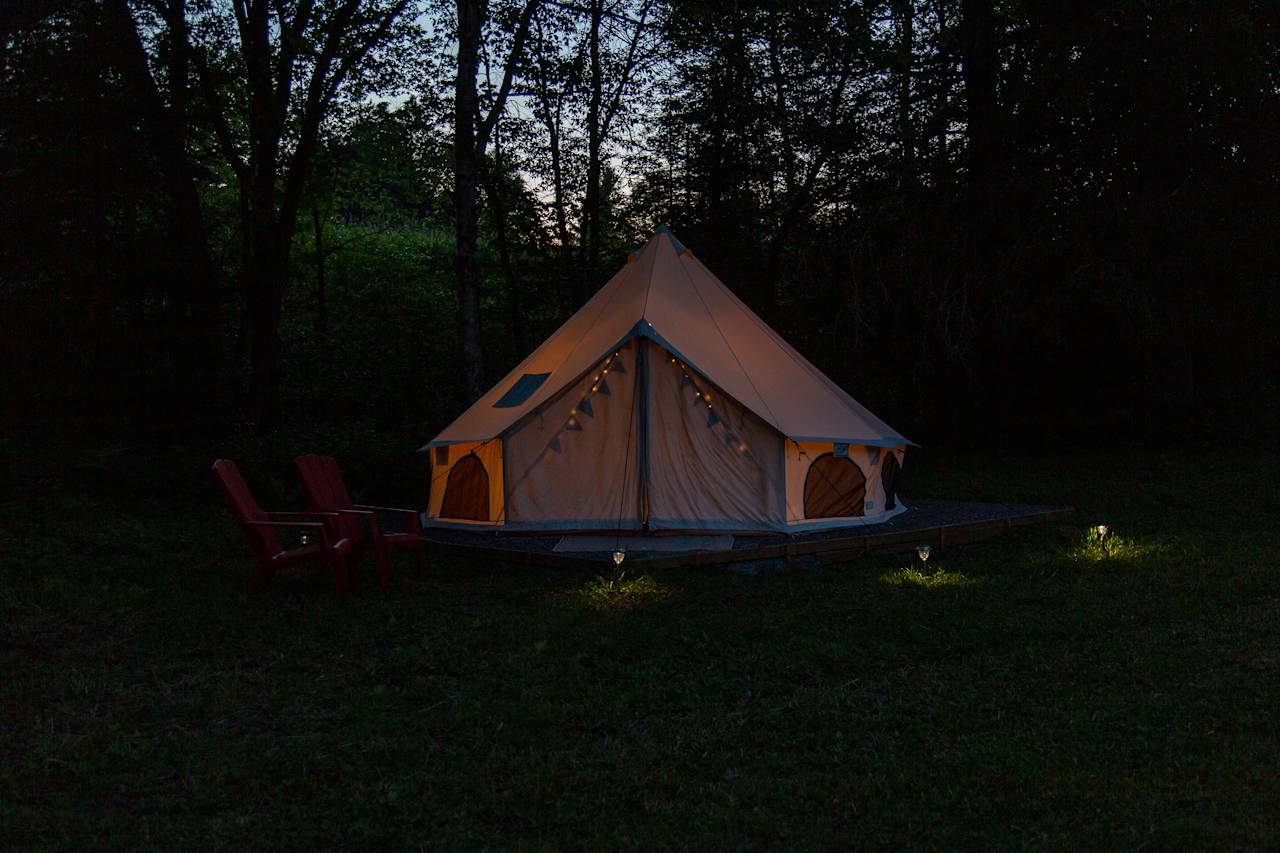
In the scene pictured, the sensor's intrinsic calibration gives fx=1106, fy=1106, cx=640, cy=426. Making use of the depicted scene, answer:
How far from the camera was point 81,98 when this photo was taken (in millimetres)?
11773

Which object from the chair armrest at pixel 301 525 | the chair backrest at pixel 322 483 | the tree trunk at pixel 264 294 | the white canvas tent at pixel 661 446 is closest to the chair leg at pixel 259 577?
the chair armrest at pixel 301 525

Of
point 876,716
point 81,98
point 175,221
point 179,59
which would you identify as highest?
point 179,59

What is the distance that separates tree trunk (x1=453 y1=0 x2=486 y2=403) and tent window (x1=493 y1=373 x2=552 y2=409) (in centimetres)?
256

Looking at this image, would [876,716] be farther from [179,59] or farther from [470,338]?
[179,59]

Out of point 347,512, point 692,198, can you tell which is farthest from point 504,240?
point 347,512

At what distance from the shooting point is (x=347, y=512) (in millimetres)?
7875

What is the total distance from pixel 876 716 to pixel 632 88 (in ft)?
49.1

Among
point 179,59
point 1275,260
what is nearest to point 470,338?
point 179,59

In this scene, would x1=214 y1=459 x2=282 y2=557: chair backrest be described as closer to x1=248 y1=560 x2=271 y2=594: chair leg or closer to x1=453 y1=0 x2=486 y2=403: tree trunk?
x1=248 y1=560 x2=271 y2=594: chair leg

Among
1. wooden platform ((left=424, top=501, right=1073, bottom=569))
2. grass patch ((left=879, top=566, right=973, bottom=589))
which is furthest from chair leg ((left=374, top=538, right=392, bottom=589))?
grass patch ((left=879, top=566, right=973, bottom=589))

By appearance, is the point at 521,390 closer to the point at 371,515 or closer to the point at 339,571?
the point at 371,515

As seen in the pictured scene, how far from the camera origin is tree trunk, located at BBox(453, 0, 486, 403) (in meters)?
12.4

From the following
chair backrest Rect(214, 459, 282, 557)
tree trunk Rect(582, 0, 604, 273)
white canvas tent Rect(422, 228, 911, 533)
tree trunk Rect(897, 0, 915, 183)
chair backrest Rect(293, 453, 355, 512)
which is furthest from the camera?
tree trunk Rect(582, 0, 604, 273)

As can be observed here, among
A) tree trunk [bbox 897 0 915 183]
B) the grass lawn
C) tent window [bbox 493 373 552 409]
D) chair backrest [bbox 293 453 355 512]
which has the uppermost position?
tree trunk [bbox 897 0 915 183]
